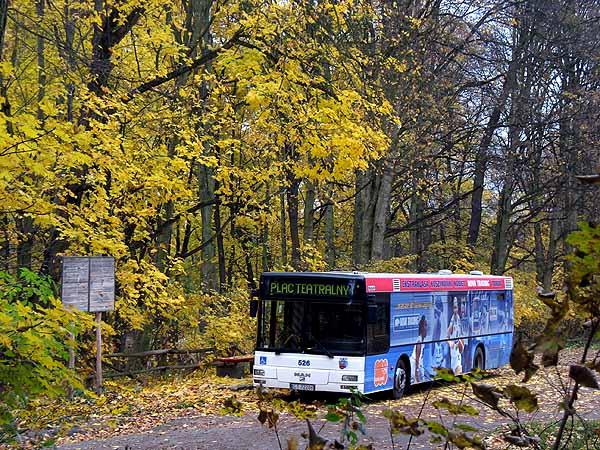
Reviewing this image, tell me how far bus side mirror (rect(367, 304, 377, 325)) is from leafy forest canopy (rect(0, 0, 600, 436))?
9.18 feet

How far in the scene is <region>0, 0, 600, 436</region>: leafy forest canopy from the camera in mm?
13266

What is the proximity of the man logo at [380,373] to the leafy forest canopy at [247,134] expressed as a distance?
12.6 ft

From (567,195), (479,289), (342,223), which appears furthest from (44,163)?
(342,223)

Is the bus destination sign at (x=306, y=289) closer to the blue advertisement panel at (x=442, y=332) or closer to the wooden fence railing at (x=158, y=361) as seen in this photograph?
the blue advertisement panel at (x=442, y=332)

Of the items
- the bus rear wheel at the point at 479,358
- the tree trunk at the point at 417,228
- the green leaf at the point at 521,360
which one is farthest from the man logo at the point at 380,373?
the tree trunk at the point at 417,228

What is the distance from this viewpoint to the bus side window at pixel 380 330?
1602cm

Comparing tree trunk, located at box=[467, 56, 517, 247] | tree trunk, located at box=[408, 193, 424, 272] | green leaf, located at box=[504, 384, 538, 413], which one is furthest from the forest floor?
tree trunk, located at box=[408, 193, 424, 272]

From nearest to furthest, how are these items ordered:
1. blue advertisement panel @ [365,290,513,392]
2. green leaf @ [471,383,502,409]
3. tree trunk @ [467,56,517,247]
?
green leaf @ [471,383,502,409] < blue advertisement panel @ [365,290,513,392] < tree trunk @ [467,56,517,247]

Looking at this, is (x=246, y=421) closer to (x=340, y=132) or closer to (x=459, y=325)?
(x=340, y=132)

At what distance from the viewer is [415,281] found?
18109 millimetres

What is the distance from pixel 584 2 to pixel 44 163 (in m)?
21.5

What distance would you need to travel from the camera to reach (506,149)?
96.6 feet

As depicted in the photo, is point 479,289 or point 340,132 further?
point 479,289

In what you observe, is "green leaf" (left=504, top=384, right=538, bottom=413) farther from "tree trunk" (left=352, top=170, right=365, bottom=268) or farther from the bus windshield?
"tree trunk" (left=352, top=170, right=365, bottom=268)
